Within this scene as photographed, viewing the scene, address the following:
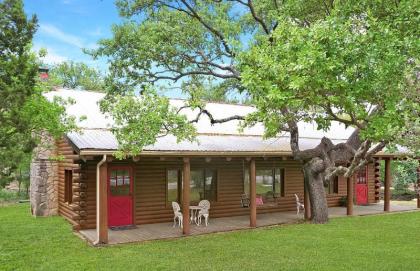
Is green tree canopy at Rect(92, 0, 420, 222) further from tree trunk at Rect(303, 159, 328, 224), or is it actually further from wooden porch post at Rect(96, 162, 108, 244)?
wooden porch post at Rect(96, 162, 108, 244)

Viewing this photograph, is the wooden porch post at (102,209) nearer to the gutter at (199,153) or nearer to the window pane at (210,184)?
the gutter at (199,153)

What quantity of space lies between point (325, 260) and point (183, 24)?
9847mm

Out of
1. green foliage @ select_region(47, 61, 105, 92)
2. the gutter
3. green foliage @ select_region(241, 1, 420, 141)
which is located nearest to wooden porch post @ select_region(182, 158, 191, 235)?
the gutter

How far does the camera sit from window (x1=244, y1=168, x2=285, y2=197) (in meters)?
18.0

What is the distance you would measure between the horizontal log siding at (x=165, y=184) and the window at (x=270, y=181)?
22 centimetres

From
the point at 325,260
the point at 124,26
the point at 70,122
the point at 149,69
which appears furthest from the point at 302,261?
the point at 124,26

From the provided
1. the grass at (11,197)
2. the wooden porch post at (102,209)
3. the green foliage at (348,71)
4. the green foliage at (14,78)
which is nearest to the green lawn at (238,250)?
the wooden porch post at (102,209)

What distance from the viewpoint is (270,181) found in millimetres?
18266

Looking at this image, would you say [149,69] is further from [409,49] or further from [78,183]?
[409,49]

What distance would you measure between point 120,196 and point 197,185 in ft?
10.9

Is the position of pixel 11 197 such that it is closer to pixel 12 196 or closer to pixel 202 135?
pixel 12 196

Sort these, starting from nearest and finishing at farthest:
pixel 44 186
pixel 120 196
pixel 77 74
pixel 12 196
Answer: pixel 120 196, pixel 44 186, pixel 12 196, pixel 77 74

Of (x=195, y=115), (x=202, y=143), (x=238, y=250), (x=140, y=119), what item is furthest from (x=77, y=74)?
Answer: (x=238, y=250)

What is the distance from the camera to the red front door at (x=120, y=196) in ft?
46.1
